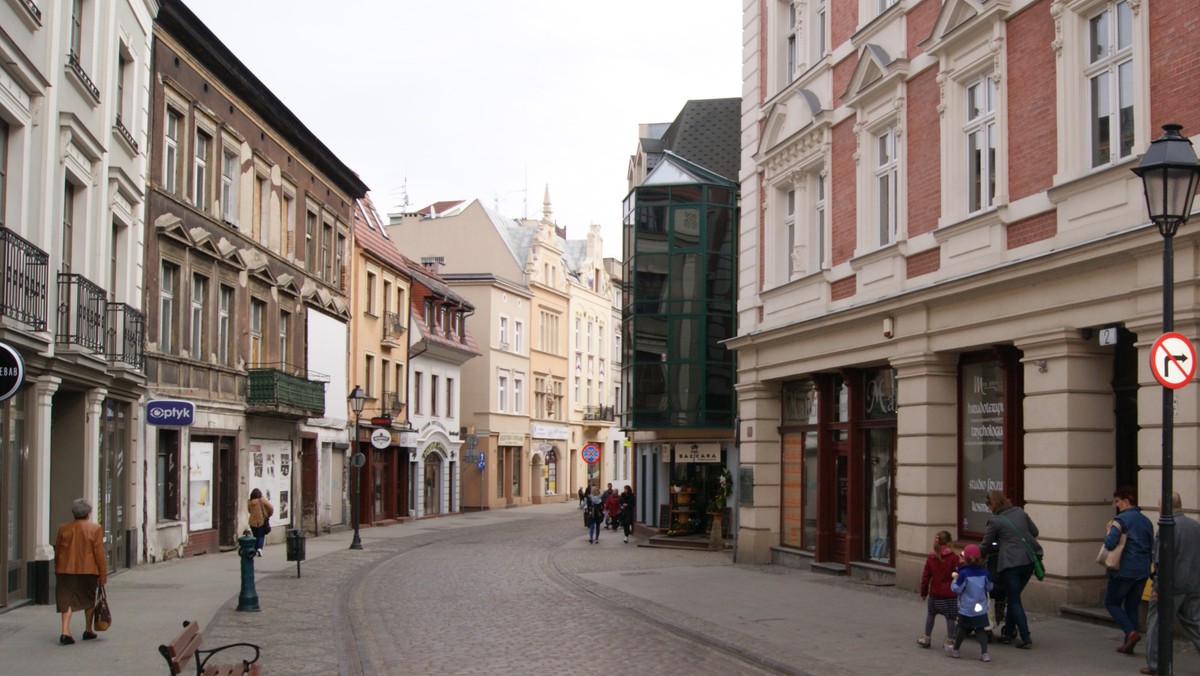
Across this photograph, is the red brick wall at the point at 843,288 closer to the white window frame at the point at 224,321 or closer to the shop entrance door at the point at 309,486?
the white window frame at the point at 224,321

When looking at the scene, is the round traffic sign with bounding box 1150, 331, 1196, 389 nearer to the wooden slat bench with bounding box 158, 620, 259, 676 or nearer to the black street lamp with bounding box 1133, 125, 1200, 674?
the black street lamp with bounding box 1133, 125, 1200, 674

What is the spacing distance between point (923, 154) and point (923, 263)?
1.65 m

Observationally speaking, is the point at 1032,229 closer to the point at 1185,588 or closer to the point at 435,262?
the point at 1185,588

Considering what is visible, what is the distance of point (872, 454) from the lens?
2181cm

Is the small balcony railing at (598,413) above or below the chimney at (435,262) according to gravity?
below

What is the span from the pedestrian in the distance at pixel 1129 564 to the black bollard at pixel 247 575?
10719mm

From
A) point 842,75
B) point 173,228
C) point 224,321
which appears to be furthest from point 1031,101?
point 224,321

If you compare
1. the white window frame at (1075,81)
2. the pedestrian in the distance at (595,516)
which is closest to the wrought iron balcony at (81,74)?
the white window frame at (1075,81)

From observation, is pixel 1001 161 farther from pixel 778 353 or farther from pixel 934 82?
pixel 778 353

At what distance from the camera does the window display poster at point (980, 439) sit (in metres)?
17.7

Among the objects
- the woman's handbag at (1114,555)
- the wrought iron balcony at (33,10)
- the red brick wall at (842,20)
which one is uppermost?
the red brick wall at (842,20)

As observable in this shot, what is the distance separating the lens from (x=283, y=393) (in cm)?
3175

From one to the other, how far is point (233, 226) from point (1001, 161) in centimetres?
1910

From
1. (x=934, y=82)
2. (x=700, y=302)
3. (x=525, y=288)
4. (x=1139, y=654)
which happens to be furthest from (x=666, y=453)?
(x=525, y=288)
